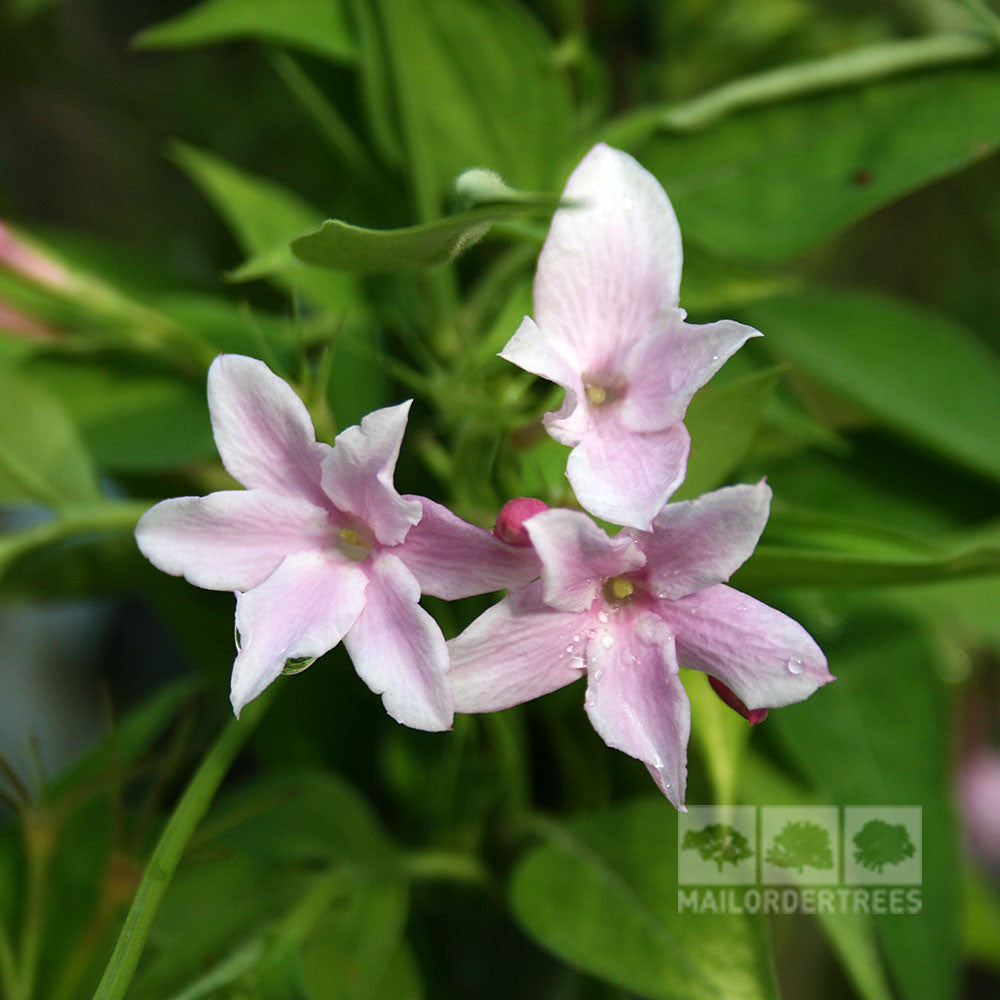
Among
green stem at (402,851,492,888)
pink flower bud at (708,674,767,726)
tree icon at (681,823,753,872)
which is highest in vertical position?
pink flower bud at (708,674,767,726)

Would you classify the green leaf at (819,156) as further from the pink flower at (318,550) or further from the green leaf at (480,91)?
the pink flower at (318,550)

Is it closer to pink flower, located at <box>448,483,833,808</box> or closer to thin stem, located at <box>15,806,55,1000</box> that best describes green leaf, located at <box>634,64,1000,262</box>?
pink flower, located at <box>448,483,833,808</box>

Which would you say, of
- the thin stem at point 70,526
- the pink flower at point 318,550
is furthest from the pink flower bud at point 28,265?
the pink flower at point 318,550

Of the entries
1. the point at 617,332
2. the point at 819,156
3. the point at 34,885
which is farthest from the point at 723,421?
the point at 34,885

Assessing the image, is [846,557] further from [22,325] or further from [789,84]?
[22,325]

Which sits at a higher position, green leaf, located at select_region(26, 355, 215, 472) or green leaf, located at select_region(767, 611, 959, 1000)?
green leaf, located at select_region(26, 355, 215, 472)

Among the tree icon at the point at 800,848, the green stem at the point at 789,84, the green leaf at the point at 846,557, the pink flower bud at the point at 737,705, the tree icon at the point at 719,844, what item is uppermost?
the green stem at the point at 789,84

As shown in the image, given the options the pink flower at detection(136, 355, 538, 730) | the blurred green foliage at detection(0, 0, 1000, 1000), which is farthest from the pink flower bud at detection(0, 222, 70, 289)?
the pink flower at detection(136, 355, 538, 730)
